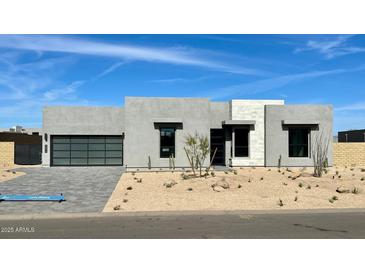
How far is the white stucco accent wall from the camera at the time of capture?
24875mm

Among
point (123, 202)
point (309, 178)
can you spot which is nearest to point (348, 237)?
point (123, 202)

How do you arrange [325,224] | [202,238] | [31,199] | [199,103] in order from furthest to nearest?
[199,103] → [31,199] → [325,224] → [202,238]

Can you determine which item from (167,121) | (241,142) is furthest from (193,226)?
(241,142)

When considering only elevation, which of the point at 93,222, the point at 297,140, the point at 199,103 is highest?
the point at 199,103

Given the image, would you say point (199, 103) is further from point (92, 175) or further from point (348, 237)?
point (348, 237)

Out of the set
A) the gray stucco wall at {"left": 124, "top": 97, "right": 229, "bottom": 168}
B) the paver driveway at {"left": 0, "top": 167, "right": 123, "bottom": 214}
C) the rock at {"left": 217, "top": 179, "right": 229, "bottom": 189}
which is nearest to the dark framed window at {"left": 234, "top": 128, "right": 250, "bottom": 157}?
the gray stucco wall at {"left": 124, "top": 97, "right": 229, "bottom": 168}

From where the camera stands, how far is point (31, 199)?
42.4ft

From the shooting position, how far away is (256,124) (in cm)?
2508

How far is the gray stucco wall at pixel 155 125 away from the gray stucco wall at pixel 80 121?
62.6 inches

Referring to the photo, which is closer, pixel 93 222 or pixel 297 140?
pixel 93 222

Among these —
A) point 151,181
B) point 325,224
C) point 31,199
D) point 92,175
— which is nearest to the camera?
point 325,224

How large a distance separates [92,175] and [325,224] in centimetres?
1362

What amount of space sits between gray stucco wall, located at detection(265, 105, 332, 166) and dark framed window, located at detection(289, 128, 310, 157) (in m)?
0.38

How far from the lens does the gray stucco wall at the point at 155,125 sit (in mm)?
23891
